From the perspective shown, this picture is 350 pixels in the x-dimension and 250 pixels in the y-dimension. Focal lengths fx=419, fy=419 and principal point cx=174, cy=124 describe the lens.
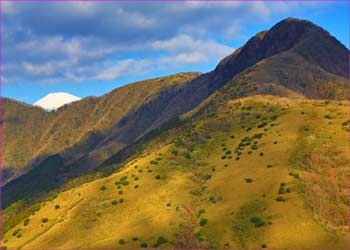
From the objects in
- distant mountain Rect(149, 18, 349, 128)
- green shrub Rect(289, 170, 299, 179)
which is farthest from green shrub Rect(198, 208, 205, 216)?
distant mountain Rect(149, 18, 349, 128)

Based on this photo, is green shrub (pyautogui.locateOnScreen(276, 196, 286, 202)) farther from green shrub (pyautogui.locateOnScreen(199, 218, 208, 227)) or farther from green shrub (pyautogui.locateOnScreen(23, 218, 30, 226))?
green shrub (pyautogui.locateOnScreen(23, 218, 30, 226))

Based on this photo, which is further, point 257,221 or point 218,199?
point 218,199

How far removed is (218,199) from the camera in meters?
61.8

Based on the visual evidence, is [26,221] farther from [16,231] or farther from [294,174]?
[294,174]

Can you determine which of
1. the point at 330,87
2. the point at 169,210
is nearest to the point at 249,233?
the point at 169,210

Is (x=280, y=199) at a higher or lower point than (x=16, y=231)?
higher

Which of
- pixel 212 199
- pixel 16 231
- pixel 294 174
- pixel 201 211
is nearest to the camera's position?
pixel 294 174

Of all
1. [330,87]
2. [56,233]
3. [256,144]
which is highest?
[330,87]

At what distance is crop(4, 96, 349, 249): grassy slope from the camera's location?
169 feet

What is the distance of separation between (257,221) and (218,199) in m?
10.0

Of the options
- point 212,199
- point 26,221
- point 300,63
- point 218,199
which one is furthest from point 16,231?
point 300,63

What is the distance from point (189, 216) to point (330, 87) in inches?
3695

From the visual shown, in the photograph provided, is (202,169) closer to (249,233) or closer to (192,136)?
(192,136)

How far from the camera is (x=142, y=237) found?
181 feet
